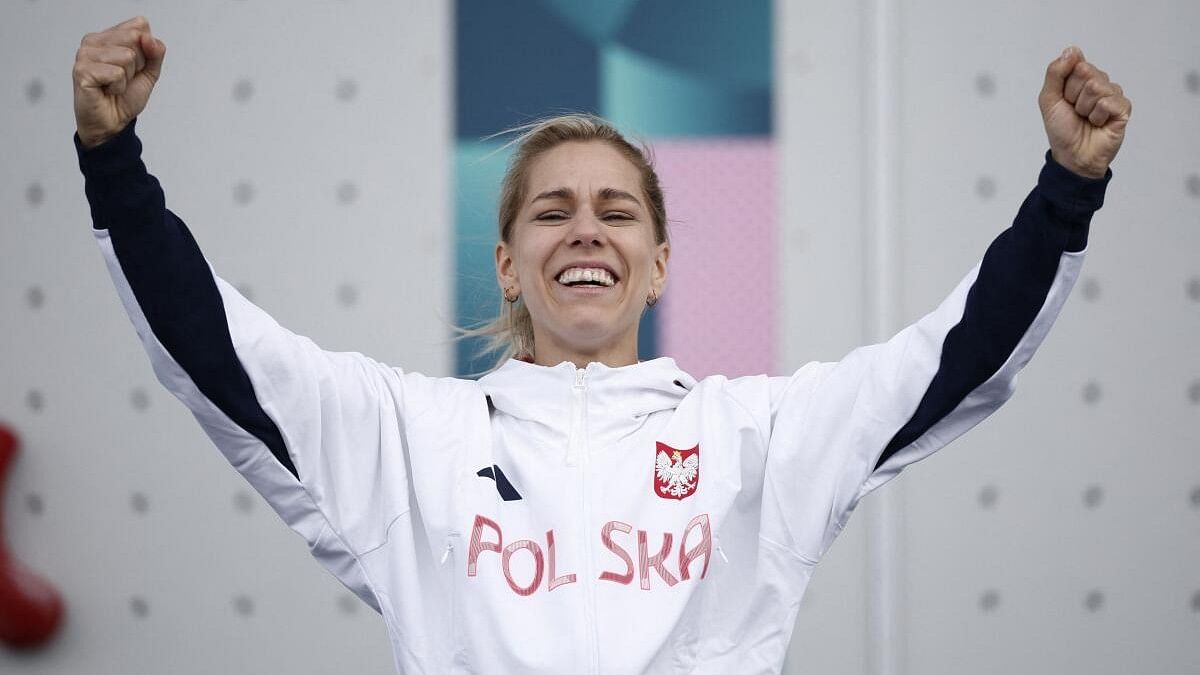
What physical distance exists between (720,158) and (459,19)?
46cm

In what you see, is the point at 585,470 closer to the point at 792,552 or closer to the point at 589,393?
the point at 589,393

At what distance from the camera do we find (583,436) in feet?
3.77

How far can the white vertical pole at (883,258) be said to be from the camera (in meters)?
1.82

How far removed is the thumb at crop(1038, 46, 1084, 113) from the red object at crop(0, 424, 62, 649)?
1.58 m

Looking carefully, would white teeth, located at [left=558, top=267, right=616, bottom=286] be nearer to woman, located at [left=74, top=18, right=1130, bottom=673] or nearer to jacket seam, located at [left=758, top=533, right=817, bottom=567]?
woman, located at [left=74, top=18, right=1130, bottom=673]

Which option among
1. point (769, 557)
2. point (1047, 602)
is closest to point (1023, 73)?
point (1047, 602)

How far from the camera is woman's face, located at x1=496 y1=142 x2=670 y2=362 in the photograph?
1.22 m

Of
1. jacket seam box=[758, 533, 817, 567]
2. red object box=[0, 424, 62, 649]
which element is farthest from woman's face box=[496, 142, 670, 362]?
red object box=[0, 424, 62, 649]

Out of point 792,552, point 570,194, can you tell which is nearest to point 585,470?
point 792,552

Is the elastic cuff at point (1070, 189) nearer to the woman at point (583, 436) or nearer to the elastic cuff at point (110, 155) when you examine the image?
the woman at point (583, 436)

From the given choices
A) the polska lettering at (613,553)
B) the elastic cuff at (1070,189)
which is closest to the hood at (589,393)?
the polska lettering at (613,553)

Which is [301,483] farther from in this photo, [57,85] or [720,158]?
[57,85]

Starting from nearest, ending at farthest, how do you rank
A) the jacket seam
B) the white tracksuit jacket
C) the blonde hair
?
the white tracksuit jacket
the jacket seam
the blonde hair

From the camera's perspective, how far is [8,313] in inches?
75.9
